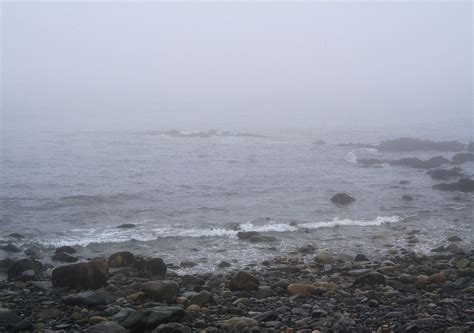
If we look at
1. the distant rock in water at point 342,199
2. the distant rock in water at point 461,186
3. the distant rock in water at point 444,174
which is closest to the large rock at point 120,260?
the distant rock in water at point 342,199

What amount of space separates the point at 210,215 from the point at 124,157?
21670 mm

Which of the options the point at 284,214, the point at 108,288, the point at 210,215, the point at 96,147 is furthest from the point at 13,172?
the point at 108,288

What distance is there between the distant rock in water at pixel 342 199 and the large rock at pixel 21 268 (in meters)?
16.4

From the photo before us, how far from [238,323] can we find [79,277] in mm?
5383

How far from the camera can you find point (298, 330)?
26.6ft

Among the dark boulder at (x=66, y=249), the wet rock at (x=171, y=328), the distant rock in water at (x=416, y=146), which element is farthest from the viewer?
the distant rock in water at (x=416, y=146)

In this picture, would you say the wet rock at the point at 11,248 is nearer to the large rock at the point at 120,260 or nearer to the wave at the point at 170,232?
the wave at the point at 170,232

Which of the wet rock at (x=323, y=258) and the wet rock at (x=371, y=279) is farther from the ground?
the wet rock at (x=371, y=279)

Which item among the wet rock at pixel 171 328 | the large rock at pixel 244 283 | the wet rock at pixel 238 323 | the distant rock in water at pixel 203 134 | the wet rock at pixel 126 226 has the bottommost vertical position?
the wet rock at pixel 126 226

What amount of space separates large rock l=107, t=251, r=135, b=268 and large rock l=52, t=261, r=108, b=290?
2.17 metres

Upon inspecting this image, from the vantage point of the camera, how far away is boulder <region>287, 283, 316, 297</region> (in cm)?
1085

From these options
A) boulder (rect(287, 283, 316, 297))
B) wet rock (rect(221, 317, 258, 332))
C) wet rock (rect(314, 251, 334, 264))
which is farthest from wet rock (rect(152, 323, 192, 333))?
wet rock (rect(314, 251, 334, 264))

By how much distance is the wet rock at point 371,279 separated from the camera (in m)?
11.7

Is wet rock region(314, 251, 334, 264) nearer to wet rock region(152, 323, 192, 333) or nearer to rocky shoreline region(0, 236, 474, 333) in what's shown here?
rocky shoreline region(0, 236, 474, 333)
